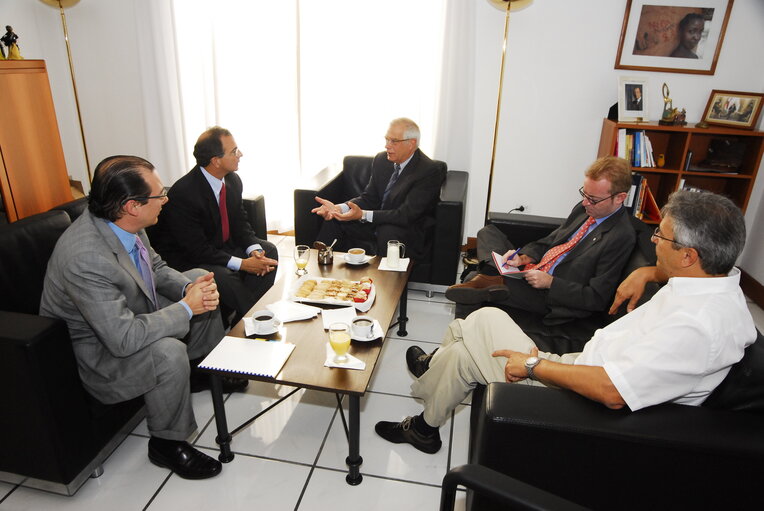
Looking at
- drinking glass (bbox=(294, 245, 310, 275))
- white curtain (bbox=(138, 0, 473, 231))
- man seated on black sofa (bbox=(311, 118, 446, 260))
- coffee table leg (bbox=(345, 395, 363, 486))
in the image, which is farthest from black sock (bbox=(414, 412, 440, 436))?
white curtain (bbox=(138, 0, 473, 231))

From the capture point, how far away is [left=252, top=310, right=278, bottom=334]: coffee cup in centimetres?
218

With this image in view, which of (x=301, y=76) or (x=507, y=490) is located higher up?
(x=301, y=76)

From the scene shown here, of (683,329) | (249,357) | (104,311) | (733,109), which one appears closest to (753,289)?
(733,109)

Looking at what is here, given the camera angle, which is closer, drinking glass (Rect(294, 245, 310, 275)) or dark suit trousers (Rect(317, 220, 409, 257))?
drinking glass (Rect(294, 245, 310, 275))

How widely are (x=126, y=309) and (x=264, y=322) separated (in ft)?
1.73

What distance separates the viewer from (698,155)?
3951mm

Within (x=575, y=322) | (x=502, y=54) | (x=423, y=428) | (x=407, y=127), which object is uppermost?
(x=502, y=54)

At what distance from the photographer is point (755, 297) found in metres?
3.86

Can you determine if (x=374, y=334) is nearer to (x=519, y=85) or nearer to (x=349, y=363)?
(x=349, y=363)

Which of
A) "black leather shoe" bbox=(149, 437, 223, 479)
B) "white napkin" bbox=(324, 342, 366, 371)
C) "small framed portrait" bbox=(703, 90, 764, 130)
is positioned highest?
"small framed portrait" bbox=(703, 90, 764, 130)

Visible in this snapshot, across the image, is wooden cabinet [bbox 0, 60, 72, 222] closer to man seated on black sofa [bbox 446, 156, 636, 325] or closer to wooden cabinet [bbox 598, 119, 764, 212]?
man seated on black sofa [bbox 446, 156, 636, 325]

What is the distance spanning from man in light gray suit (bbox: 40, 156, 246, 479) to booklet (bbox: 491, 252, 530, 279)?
150cm

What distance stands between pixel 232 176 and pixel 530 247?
6.25ft

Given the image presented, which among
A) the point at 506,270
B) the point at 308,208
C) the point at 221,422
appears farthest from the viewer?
the point at 308,208
